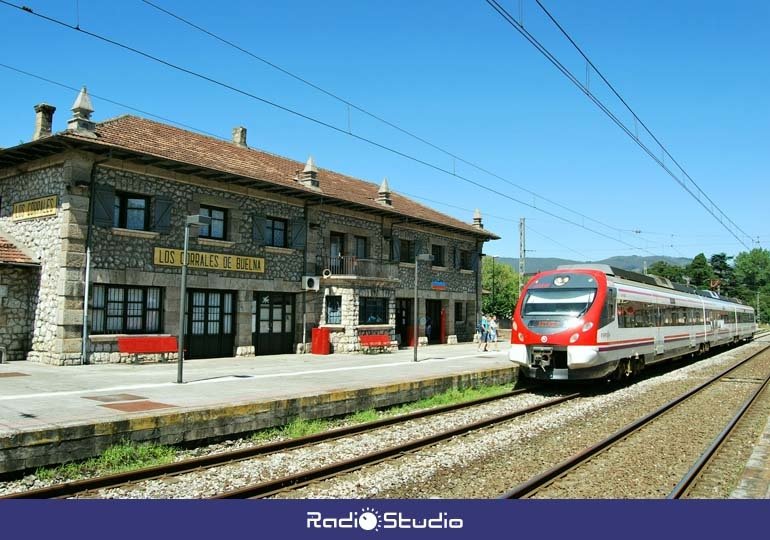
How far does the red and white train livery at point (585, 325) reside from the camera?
1395 centimetres

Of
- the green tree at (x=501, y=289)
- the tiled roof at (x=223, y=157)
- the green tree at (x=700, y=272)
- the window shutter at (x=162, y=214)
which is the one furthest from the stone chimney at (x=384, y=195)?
the green tree at (x=700, y=272)

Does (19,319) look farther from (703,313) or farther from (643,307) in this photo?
(703,313)

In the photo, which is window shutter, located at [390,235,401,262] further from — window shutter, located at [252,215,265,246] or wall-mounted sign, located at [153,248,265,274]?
wall-mounted sign, located at [153,248,265,274]

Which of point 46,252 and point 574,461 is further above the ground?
point 46,252

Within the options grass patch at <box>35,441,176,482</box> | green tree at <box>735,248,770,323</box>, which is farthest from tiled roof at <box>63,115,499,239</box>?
green tree at <box>735,248,770,323</box>

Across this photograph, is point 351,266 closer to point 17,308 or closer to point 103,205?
point 103,205

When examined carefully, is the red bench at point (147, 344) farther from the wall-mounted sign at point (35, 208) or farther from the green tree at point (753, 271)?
the green tree at point (753, 271)

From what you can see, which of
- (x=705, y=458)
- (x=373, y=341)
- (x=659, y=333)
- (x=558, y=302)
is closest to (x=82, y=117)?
(x=373, y=341)

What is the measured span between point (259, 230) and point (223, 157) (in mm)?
2818

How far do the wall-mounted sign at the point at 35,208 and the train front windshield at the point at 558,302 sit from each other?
1268 centimetres

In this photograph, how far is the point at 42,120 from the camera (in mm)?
18297

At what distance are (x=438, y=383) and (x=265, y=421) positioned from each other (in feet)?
17.9

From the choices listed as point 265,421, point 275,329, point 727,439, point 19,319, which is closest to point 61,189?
point 19,319

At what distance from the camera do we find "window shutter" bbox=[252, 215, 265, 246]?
20312 millimetres
